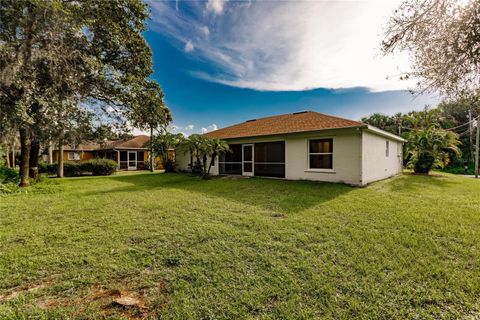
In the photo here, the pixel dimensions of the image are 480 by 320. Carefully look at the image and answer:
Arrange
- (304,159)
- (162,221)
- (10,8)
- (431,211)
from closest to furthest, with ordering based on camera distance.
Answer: (162,221) < (431,211) < (10,8) < (304,159)

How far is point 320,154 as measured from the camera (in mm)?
10359

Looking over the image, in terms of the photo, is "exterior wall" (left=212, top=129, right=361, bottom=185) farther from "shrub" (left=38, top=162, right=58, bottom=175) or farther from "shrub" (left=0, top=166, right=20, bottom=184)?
"shrub" (left=38, top=162, right=58, bottom=175)

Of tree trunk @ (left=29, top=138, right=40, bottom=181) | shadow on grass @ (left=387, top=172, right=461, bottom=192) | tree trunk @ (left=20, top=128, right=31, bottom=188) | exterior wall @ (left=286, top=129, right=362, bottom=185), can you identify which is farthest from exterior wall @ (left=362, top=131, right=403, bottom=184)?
tree trunk @ (left=29, top=138, right=40, bottom=181)

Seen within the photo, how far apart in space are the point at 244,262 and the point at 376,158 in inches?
406

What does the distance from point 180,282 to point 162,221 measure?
Answer: 249 centimetres

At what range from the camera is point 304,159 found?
10734mm

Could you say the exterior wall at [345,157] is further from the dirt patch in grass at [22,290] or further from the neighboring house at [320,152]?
the dirt patch in grass at [22,290]

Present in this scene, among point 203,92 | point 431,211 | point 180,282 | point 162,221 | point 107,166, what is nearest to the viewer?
point 180,282

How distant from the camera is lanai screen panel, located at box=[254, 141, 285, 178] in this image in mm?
11805

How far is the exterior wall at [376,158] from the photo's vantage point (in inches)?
371

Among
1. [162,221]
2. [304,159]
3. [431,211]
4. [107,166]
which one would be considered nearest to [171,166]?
[107,166]

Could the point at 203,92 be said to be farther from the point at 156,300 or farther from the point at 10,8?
the point at 156,300

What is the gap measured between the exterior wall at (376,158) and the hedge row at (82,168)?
60.4 feet

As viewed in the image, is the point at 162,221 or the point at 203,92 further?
the point at 203,92
